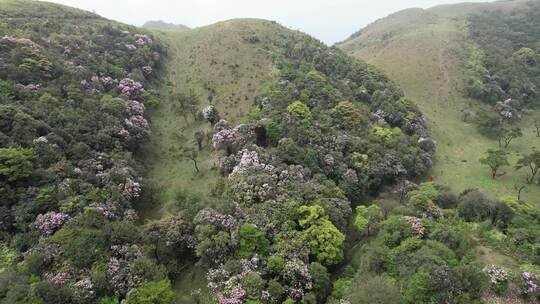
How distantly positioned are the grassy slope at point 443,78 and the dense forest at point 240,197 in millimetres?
2974

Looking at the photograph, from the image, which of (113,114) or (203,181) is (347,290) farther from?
(113,114)

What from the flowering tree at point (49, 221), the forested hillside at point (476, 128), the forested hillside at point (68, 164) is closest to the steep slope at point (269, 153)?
the forested hillside at point (68, 164)

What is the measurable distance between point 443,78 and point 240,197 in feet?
260

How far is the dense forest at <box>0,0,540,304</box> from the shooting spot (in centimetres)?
3269

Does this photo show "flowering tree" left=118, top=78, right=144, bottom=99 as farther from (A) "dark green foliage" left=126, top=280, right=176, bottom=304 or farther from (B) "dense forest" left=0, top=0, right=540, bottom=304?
(A) "dark green foliage" left=126, top=280, right=176, bottom=304

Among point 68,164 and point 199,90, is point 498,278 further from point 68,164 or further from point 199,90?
point 199,90

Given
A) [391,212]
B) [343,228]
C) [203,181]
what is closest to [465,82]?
[391,212]

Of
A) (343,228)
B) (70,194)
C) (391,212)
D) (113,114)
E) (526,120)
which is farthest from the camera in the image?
(526,120)

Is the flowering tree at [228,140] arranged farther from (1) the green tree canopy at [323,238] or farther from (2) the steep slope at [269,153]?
(1) the green tree canopy at [323,238]

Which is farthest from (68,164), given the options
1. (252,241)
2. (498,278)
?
(498,278)

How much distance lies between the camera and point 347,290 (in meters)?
33.8

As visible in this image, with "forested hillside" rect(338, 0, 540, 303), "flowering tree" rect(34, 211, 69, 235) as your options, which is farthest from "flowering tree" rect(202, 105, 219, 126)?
"forested hillside" rect(338, 0, 540, 303)

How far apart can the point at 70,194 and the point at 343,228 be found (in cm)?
3325

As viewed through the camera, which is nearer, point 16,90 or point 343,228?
point 343,228
